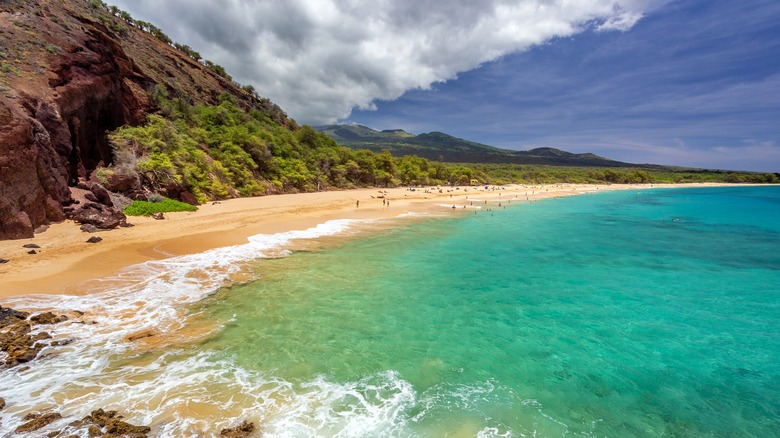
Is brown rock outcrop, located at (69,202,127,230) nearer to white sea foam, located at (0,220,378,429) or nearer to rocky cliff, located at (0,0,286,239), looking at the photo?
rocky cliff, located at (0,0,286,239)

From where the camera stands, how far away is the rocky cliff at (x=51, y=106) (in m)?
13.7

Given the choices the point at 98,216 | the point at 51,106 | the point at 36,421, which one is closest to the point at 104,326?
the point at 36,421

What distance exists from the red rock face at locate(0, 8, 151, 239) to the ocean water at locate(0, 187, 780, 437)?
7101mm

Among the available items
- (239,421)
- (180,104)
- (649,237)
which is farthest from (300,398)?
(180,104)

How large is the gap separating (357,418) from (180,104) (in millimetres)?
43809

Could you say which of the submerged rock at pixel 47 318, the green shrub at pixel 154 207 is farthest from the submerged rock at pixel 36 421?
the green shrub at pixel 154 207

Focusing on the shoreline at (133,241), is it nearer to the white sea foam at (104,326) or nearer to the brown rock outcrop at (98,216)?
the brown rock outcrop at (98,216)

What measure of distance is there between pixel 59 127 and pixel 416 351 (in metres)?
23.2

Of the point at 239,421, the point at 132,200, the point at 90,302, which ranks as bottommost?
the point at 239,421

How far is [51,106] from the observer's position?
17.5m

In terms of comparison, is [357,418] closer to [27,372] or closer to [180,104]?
[27,372]

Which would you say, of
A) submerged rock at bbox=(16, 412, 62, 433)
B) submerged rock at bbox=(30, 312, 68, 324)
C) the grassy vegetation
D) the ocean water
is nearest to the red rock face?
the grassy vegetation

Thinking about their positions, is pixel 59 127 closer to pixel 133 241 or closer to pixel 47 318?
pixel 133 241

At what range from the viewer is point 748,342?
9.44 metres
